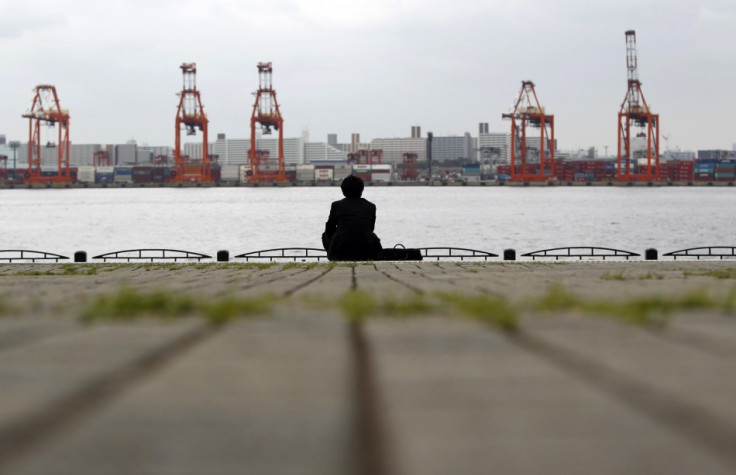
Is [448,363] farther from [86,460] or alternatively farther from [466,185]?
[466,185]

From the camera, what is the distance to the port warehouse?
163 meters

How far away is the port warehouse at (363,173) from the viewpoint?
16338 cm

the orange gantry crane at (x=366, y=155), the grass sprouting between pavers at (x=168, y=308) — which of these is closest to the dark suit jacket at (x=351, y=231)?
the grass sprouting between pavers at (x=168, y=308)

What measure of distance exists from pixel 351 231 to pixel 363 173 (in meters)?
163

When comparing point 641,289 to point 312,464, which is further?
point 641,289

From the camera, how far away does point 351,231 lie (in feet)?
27.5

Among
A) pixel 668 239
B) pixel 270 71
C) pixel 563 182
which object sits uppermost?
pixel 270 71

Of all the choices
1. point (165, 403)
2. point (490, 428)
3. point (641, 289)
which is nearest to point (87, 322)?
point (165, 403)

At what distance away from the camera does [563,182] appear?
16612 cm

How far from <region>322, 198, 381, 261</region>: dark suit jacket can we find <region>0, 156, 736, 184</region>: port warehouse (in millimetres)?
150880

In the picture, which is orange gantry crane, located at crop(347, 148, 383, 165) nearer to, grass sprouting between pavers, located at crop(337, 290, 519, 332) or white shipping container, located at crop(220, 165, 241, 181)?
white shipping container, located at crop(220, 165, 241, 181)

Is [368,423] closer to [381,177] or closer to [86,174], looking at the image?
[381,177]

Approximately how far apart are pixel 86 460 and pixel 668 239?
149 ft

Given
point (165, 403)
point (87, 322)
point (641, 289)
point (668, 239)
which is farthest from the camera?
point (668, 239)
